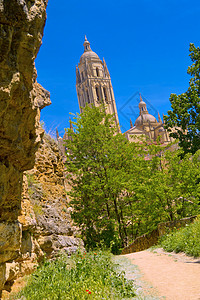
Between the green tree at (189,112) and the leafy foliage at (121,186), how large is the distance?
231 inches

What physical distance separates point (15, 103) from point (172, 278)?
5.49 metres

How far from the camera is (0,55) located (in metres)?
3.09

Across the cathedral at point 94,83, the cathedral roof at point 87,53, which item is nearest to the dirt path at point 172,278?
the cathedral at point 94,83

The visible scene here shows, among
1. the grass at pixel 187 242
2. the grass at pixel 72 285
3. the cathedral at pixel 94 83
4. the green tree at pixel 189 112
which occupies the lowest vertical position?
the grass at pixel 72 285

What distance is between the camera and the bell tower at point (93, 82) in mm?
105562

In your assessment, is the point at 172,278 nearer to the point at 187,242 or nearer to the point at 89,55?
the point at 187,242

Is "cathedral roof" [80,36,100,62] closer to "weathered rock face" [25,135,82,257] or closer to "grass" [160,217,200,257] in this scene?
"grass" [160,217,200,257]

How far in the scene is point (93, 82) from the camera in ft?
348

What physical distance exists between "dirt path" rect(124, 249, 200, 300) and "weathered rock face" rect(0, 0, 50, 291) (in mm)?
3000

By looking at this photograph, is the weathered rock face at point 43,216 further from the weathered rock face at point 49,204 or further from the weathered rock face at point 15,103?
the weathered rock face at point 15,103

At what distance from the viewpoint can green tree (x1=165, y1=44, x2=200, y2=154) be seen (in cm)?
2338

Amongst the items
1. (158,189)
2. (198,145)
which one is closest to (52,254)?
(158,189)

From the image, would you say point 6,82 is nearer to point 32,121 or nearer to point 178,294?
point 32,121

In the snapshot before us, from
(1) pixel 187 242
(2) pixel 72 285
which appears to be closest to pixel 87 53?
(1) pixel 187 242
